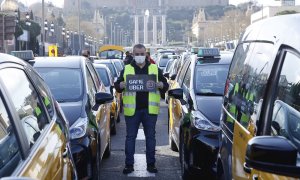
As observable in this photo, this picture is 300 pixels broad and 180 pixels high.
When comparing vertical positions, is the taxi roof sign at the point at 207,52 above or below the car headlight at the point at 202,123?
above

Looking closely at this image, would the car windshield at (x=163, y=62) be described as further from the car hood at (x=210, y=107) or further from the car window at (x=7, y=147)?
the car window at (x=7, y=147)

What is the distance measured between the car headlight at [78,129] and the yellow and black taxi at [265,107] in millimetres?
1976

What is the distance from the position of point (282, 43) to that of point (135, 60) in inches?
174

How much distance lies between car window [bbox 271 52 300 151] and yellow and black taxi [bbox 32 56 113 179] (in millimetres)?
3053

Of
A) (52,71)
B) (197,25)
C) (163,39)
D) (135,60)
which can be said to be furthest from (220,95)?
(163,39)

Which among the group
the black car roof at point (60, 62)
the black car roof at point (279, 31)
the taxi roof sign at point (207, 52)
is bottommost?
the black car roof at point (60, 62)

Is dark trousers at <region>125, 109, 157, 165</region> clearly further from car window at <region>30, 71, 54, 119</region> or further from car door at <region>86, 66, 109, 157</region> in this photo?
car window at <region>30, 71, 54, 119</region>

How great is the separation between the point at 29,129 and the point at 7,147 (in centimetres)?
55

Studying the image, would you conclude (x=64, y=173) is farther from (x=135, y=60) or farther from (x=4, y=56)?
(x=135, y=60)

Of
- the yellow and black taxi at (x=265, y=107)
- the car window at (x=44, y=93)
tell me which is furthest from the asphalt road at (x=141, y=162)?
the car window at (x=44, y=93)

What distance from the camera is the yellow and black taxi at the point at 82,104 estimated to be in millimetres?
6094

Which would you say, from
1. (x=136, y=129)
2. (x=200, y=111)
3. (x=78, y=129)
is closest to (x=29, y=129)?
(x=78, y=129)

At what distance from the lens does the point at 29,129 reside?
11.5 feet

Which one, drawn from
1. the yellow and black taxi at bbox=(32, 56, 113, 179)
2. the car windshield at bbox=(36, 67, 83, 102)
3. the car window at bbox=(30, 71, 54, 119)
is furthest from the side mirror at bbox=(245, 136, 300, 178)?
the car windshield at bbox=(36, 67, 83, 102)
